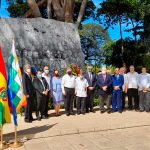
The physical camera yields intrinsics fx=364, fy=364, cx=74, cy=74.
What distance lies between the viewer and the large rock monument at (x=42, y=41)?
15.7 metres

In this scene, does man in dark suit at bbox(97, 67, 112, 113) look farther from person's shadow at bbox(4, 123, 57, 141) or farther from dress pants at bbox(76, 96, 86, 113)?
person's shadow at bbox(4, 123, 57, 141)

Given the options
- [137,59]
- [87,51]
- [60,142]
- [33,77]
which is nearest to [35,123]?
[33,77]

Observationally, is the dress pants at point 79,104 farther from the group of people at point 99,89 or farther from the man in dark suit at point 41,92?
the man in dark suit at point 41,92

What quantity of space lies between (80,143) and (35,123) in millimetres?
3080

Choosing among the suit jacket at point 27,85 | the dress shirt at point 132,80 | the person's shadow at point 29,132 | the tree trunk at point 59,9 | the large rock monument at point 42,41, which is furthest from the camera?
the tree trunk at point 59,9

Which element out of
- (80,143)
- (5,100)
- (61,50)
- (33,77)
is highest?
(61,50)

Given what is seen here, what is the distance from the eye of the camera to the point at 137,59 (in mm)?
29188

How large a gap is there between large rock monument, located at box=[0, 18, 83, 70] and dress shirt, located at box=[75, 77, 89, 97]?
3.56 meters

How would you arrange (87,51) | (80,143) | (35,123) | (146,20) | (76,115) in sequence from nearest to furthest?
(80,143) → (35,123) → (76,115) → (146,20) → (87,51)

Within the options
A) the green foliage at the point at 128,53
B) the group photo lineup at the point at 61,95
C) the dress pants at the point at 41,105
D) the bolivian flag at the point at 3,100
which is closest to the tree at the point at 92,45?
the green foliage at the point at 128,53

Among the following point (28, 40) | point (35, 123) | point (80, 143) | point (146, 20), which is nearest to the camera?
point (80, 143)

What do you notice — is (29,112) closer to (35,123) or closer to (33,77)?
(35,123)

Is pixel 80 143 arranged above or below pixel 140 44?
below

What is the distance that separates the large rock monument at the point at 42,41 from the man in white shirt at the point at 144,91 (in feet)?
15.8
